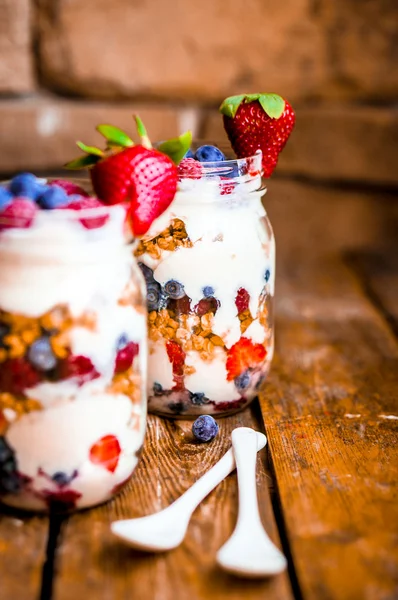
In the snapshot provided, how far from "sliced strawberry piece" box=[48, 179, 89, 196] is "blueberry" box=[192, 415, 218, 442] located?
0.94ft

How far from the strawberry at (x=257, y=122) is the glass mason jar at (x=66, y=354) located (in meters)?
0.26

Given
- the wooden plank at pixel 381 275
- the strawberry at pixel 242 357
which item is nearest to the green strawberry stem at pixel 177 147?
the strawberry at pixel 242 357

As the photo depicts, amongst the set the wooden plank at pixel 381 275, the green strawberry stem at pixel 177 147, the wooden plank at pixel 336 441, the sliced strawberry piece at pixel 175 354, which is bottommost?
the wooden plank at pixel 381 275

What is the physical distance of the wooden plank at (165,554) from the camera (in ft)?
1.88

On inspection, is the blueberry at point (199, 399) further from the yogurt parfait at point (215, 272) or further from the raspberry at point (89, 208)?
the raspberry at point (89, 208)

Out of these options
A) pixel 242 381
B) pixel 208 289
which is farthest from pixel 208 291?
pixel 242 381

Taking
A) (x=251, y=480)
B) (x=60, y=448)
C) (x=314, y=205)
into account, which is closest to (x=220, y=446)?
(x=251, y=480)

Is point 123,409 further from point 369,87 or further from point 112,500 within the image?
point 369,87

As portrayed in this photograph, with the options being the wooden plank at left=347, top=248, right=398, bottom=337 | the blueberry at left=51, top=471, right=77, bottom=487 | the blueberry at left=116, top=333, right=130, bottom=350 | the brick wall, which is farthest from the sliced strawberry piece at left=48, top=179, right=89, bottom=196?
the brick wall

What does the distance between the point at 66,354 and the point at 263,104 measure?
383 millimetres

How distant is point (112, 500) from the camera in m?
0.70

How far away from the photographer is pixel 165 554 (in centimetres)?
62

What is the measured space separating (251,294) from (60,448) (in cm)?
30

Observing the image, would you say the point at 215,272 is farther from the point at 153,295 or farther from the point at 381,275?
the point at 381,275
